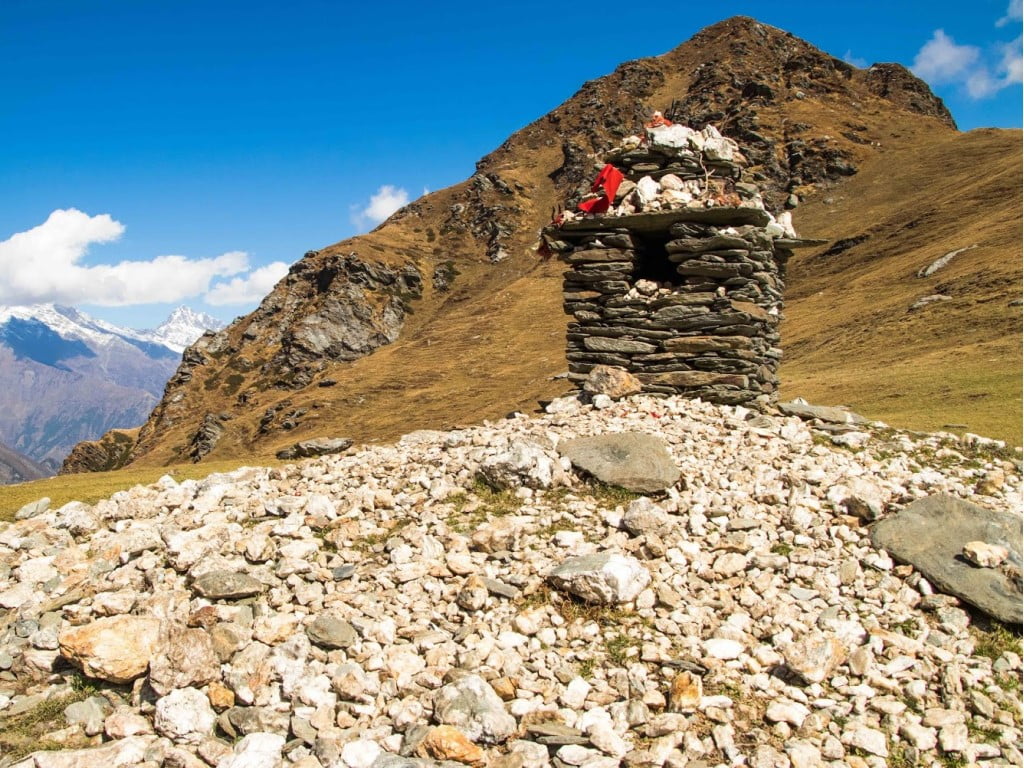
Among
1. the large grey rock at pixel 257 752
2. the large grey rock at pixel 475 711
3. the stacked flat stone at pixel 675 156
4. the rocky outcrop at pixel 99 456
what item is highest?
the stacked flat stone at pixel 675 156

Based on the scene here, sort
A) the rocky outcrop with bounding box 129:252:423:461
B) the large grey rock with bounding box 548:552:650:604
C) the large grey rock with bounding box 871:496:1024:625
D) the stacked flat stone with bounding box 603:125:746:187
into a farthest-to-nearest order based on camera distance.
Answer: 1. the rocky outcrop with bounding box 129:252:423:461
2. the stacked flat stone with bounding box 603:125:746:187
3. the large grey rock with bounding box 548:552:650:604
4. the large grey rock with bounding box 871:496:1024:625

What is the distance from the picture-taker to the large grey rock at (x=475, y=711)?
5898 millimetres

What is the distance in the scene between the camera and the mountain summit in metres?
66.3

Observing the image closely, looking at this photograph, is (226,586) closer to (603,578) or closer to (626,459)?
(603,578)

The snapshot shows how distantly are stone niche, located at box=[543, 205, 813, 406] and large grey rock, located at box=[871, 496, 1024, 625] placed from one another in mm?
6192

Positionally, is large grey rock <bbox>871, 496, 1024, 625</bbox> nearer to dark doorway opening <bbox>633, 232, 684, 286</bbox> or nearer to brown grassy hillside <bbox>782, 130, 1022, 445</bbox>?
dark doorway opening <bbox>633, 232, 684, 286</bbox>

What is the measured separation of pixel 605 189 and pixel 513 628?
1180cm

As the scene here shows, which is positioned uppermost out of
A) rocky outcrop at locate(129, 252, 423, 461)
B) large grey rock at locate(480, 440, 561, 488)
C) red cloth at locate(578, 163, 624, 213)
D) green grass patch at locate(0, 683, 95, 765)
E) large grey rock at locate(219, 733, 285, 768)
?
rocky outcrop at locate(129, 252, 423, 461)

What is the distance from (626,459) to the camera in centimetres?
1029

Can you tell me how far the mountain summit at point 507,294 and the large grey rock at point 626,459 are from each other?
30.4 metres

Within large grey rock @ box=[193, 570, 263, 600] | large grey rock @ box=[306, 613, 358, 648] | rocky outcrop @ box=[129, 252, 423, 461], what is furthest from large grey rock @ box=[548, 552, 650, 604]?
rocky outcrop @ box=[129, 252, 423, 461]

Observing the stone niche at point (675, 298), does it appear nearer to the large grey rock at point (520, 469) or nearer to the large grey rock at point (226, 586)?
the large grey rock at point (520, 469)

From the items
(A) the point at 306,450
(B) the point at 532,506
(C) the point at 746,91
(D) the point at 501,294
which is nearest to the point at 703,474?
(B) the point at 532,506

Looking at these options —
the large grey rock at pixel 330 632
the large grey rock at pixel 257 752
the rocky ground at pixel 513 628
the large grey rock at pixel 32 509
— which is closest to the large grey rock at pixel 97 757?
the rocky ground at pixel 513 628
